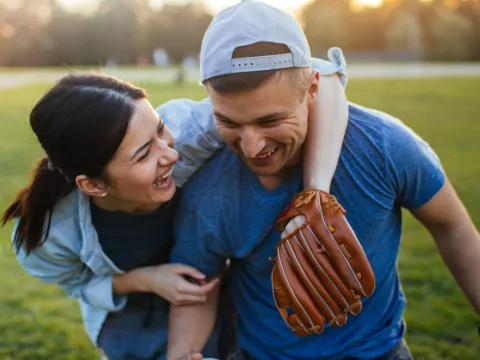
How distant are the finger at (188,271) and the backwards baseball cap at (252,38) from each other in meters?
0.77

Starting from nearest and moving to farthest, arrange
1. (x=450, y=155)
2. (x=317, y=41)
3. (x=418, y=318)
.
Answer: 1. (x=418, y=318)
2. (x=450, y=155)
3. (x=317, y=41)

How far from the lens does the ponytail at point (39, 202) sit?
7.50ft

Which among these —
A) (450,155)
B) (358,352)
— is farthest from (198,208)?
(450,155)

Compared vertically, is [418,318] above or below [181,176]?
below

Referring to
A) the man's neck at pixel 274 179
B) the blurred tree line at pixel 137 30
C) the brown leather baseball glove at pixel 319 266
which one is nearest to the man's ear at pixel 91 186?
the man's neck at pixel 274 179

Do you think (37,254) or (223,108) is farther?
(37,254)

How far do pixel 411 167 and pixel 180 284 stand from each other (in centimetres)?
97

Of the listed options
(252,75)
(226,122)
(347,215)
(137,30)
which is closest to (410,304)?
(347,215)

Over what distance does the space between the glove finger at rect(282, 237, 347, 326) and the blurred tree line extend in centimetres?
4164

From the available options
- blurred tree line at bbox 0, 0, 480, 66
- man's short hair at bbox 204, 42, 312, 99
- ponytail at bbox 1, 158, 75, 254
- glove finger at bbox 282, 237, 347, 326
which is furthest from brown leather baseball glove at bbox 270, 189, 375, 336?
blurred tree line at bbox 0, 0, 480, 66

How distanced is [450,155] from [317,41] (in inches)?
1578

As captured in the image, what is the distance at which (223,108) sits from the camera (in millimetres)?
1966

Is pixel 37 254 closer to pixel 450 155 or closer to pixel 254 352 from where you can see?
pixel 254 352

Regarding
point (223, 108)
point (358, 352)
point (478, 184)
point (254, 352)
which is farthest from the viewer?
point (478, 184)
